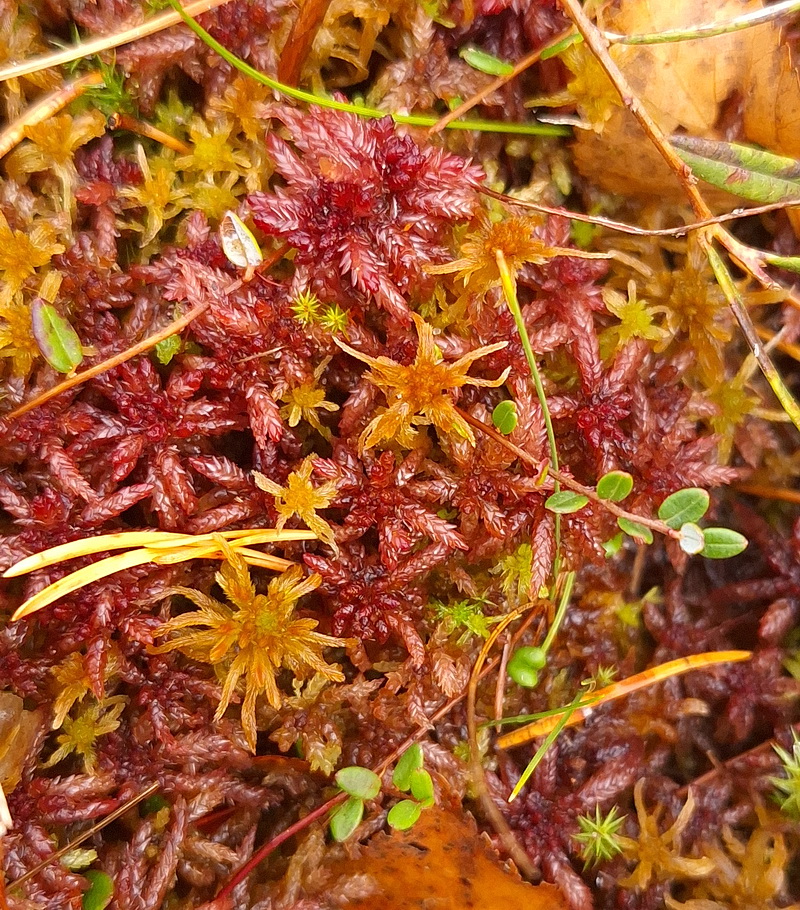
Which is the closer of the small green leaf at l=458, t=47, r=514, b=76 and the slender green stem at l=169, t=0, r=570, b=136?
the slender green stem at l=169, t=0, r=570, b=136

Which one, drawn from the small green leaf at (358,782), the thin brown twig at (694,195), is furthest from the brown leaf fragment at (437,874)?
the thin brown twig at (694,195)

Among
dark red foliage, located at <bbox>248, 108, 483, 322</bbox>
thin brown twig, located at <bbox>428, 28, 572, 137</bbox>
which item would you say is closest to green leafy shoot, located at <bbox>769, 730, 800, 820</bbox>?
dark red foliage, located at <bbox>248, 108, 483, 322</bbox>

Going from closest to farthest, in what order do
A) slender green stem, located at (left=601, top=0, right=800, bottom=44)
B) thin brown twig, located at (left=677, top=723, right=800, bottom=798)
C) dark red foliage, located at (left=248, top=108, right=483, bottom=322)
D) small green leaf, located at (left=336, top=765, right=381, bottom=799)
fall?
1. slender green stem, located at (left=601, top=0, right=800, bottom=44)
2. dark red foliage, located at (left=248, top=108, right=483, bottom=322)
3. small green leaf, located at (left=336, top=765, right=381, bottom=799)
4. thin brown twig, located at (left=677, top=723, right=800, bottom=798)

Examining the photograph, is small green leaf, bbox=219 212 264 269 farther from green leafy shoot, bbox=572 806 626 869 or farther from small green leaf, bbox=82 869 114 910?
green leafy shoot, bbox=572 806 626 869

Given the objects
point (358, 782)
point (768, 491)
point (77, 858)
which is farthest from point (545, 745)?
point (77, 858)

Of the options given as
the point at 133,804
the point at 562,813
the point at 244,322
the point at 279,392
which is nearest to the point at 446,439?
the point at 279,392

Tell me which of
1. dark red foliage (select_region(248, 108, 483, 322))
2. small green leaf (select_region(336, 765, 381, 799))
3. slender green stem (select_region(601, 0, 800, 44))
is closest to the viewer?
slender green stem (select_region(601, 0, 800, 44))
